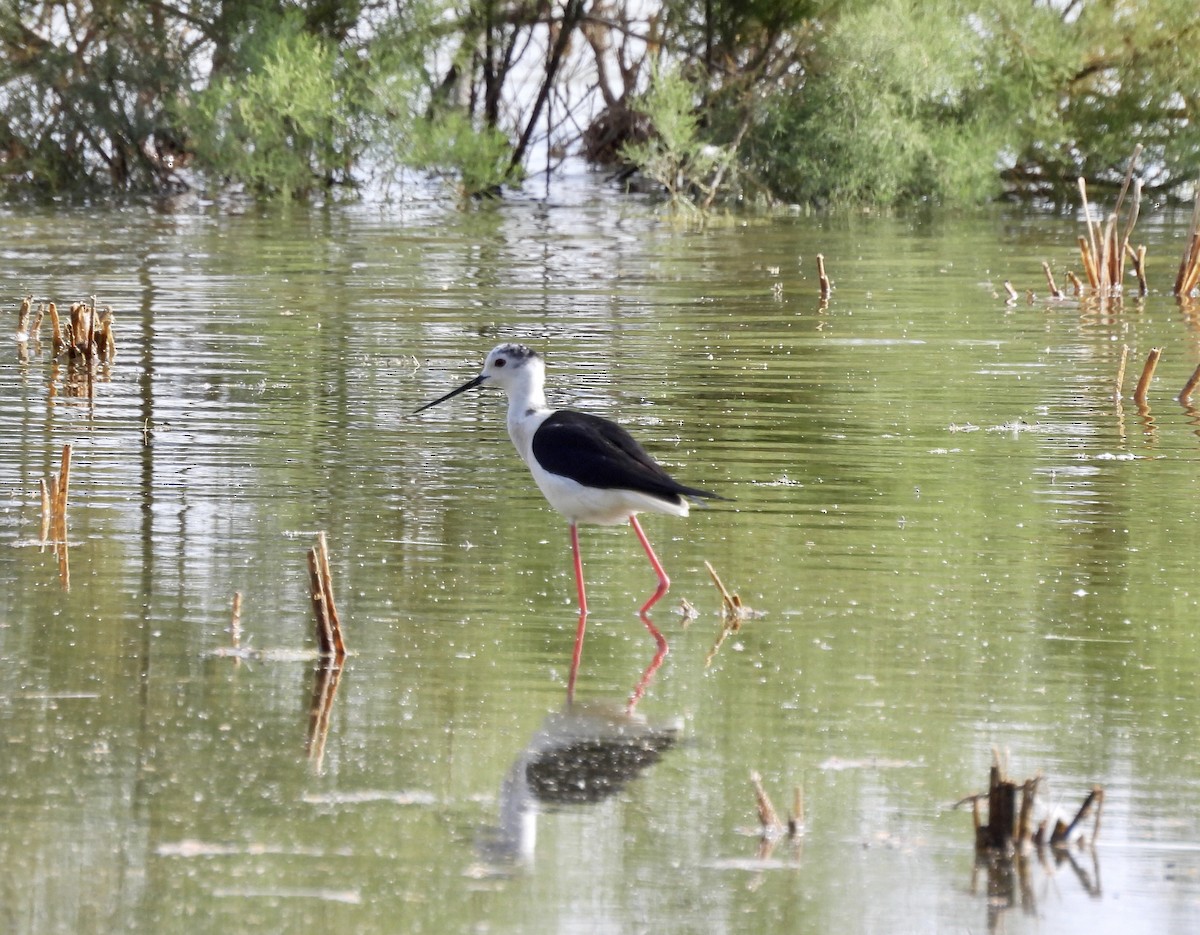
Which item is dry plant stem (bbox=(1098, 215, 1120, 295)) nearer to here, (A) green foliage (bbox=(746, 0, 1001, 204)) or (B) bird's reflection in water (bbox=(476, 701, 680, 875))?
(B) bird's reflection in water (bbox=(476, 701, 680, 875))

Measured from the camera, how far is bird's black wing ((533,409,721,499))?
7363 millimetres

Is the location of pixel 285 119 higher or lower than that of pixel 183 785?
higher

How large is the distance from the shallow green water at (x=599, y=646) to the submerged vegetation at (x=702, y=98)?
21058 millimetres

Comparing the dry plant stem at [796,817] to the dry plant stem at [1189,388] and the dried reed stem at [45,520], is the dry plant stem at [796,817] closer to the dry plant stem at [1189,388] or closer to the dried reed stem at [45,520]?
the dried reed stem at [45,520]

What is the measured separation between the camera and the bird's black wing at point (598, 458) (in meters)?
7.36

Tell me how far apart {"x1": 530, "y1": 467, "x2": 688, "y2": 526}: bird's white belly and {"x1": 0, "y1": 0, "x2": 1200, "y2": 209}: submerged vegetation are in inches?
1082

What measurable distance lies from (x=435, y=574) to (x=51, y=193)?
32532 mm

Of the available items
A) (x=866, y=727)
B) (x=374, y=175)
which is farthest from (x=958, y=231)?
(x=866, y=727)

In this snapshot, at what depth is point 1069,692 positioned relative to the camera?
6.45 metres

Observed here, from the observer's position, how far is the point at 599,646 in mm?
7062

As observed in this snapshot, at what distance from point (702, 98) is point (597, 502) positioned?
1225 inches

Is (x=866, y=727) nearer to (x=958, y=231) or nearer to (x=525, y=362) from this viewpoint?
(x=525, y=362)

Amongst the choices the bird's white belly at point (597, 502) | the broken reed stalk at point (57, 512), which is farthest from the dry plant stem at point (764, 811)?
the broken reed stalk at point (57, 512)

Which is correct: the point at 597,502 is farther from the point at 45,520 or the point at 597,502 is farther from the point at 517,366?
the point at 45,520
